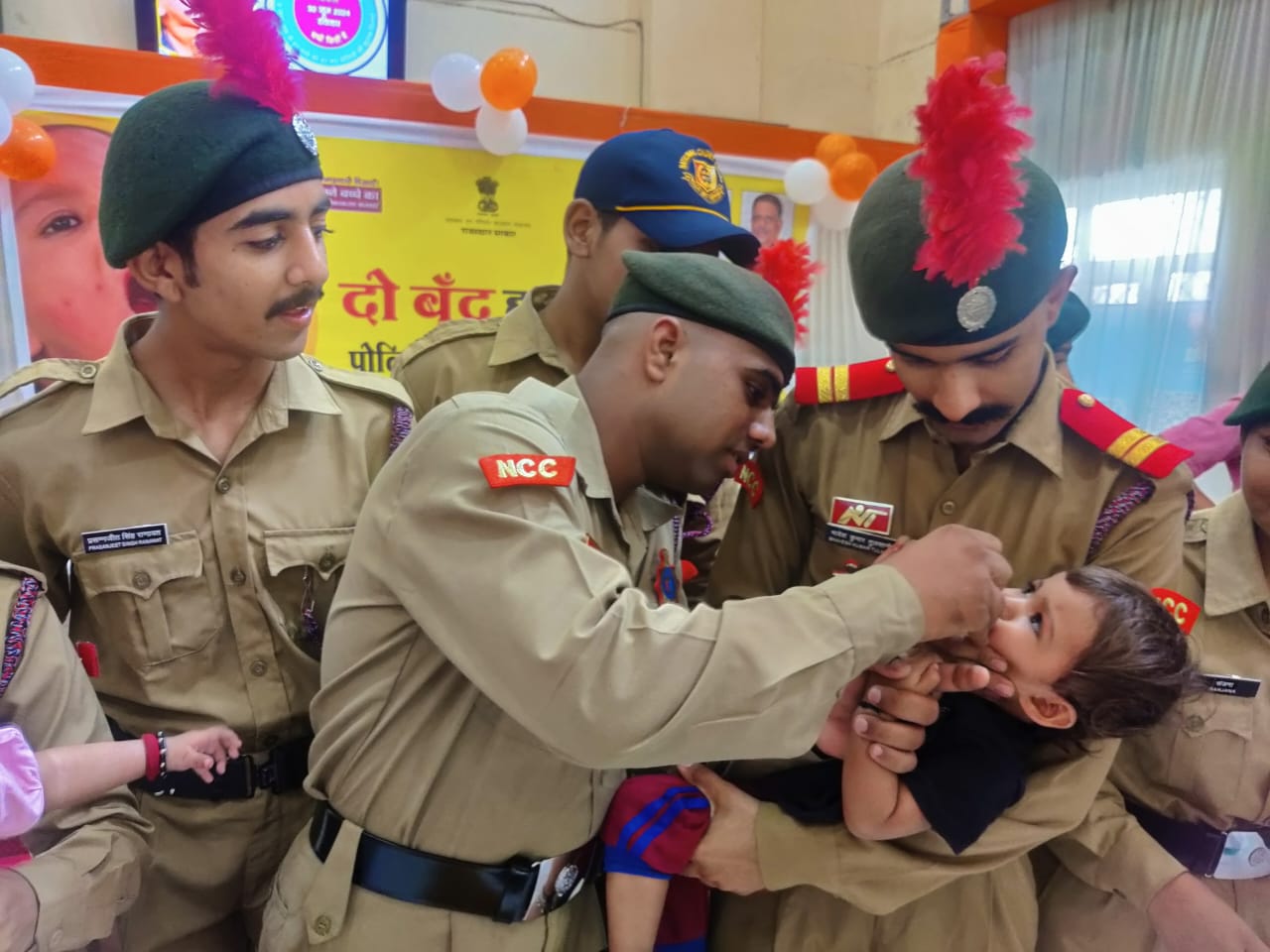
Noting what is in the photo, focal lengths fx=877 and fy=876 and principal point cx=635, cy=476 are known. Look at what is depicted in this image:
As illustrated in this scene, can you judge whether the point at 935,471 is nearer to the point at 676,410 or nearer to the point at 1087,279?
the point at 676,410

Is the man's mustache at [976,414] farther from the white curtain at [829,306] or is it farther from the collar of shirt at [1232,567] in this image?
the white curtain at [829,306]

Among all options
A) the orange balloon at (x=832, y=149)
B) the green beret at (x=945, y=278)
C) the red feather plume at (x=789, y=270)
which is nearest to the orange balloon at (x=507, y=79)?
the orange balloon at (x=832, y=149)

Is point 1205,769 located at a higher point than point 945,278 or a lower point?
A: lower

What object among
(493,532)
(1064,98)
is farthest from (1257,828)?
(1064,98)

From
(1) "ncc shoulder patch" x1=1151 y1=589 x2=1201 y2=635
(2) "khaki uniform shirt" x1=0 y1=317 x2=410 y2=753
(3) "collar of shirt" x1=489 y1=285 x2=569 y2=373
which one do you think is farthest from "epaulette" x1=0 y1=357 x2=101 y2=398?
(1) "ncc shoulder patch" x1=1151 y1=589 x2=1201 y2=635

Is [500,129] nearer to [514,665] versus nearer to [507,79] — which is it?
[507,79]

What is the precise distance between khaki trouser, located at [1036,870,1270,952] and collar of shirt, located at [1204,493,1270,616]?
55 centimetres

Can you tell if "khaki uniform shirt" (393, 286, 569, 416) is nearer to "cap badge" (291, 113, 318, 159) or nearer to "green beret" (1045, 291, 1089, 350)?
"cap badge" (291, 113, 318, 159)

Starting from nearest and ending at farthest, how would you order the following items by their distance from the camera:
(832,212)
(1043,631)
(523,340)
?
(1043,631) < (523,340) < (832,212)

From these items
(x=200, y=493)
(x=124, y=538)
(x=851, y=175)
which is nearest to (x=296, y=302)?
(x=200, y=493)

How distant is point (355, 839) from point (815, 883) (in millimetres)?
781

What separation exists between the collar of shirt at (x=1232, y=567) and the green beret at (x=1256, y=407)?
0.17m

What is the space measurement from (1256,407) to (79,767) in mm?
2258

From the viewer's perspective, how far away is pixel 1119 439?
5.00ft
